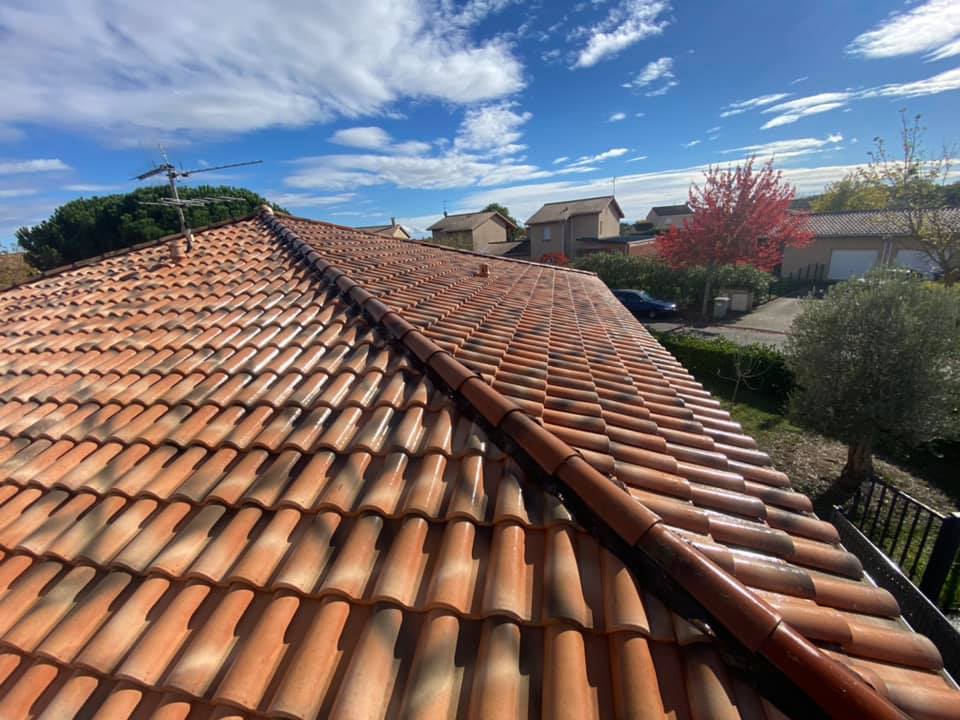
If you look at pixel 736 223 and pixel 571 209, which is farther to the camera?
pixel 571 209

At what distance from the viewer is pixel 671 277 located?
27750 millimetres

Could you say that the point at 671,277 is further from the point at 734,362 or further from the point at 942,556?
the point at 942,556

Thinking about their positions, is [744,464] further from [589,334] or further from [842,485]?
[842,485]

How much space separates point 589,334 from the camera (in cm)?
592

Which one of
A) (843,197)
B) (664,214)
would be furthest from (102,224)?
(843,197)

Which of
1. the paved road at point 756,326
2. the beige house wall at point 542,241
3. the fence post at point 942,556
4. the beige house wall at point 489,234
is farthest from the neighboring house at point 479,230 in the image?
the fence post at point 942,556

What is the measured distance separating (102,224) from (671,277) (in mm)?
45365

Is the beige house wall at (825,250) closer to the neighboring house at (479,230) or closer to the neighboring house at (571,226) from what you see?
the neighboring house at (571,226)

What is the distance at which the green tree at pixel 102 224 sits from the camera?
3294cm

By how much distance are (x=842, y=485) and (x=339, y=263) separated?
11.0 meters

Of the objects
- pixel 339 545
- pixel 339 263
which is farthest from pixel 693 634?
pixel 339 263

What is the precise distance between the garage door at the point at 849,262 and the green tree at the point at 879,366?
31251 millimetres

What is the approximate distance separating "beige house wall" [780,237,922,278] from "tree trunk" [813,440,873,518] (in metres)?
31.6

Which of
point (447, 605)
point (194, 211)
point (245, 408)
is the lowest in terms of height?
point (447, 605)
